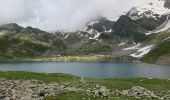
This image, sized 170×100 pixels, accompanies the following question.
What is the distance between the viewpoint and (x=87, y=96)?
40938 millimetres

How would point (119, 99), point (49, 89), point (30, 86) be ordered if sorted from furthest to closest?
point (30, 86) < point (49, 89) < point (119, 99)

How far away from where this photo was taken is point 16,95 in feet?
141

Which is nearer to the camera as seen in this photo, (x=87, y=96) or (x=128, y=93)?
(x=87, y=96)

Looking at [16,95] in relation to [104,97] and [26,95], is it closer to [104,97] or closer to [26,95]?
[26,95]

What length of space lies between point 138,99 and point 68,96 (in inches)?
320

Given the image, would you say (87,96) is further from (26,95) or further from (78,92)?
(26,95)

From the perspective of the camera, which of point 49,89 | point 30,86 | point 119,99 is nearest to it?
point 119,99

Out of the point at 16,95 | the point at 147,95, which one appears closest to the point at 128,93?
the point at 147,95

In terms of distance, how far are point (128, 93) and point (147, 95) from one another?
2.61m

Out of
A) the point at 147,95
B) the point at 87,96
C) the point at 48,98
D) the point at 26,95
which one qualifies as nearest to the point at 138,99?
the point at 147,95

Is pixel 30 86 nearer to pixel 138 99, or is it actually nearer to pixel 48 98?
pixel 48 98

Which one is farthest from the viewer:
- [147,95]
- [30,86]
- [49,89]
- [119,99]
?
[30,86]

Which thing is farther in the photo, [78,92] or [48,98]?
[78,92]

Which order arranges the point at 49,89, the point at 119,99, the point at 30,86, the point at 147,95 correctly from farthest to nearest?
1. the point at 30,86
2. the point at 49,89
3. the point at 147,95
4. the point at 119,99
